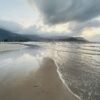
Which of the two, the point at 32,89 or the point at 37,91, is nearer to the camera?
the point at 37,91

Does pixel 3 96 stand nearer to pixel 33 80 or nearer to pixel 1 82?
pixel 1 82

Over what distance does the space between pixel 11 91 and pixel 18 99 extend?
1088mm

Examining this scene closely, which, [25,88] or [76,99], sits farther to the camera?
[25,88]

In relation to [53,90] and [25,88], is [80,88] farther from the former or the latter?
[25,88]

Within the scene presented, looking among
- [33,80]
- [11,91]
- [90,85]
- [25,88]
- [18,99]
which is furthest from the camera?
[33,80]

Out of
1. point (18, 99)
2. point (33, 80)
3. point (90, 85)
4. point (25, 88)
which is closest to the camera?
point (18, 99)

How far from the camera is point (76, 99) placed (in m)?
6.91

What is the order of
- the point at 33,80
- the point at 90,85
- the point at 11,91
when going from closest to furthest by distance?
the point at 11,91, the point at 90,85, the point at 33,80

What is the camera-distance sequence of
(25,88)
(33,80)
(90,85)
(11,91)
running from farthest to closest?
(33,80) → (90,85) → (25,88) → (11,91)

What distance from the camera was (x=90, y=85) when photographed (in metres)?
8.96

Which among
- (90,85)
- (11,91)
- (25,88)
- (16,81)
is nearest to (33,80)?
(16,81)

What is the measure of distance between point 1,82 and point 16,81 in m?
0.73

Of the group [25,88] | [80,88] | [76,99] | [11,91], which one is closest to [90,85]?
[80,88]

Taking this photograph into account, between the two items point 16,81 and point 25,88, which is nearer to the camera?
point 25,88
